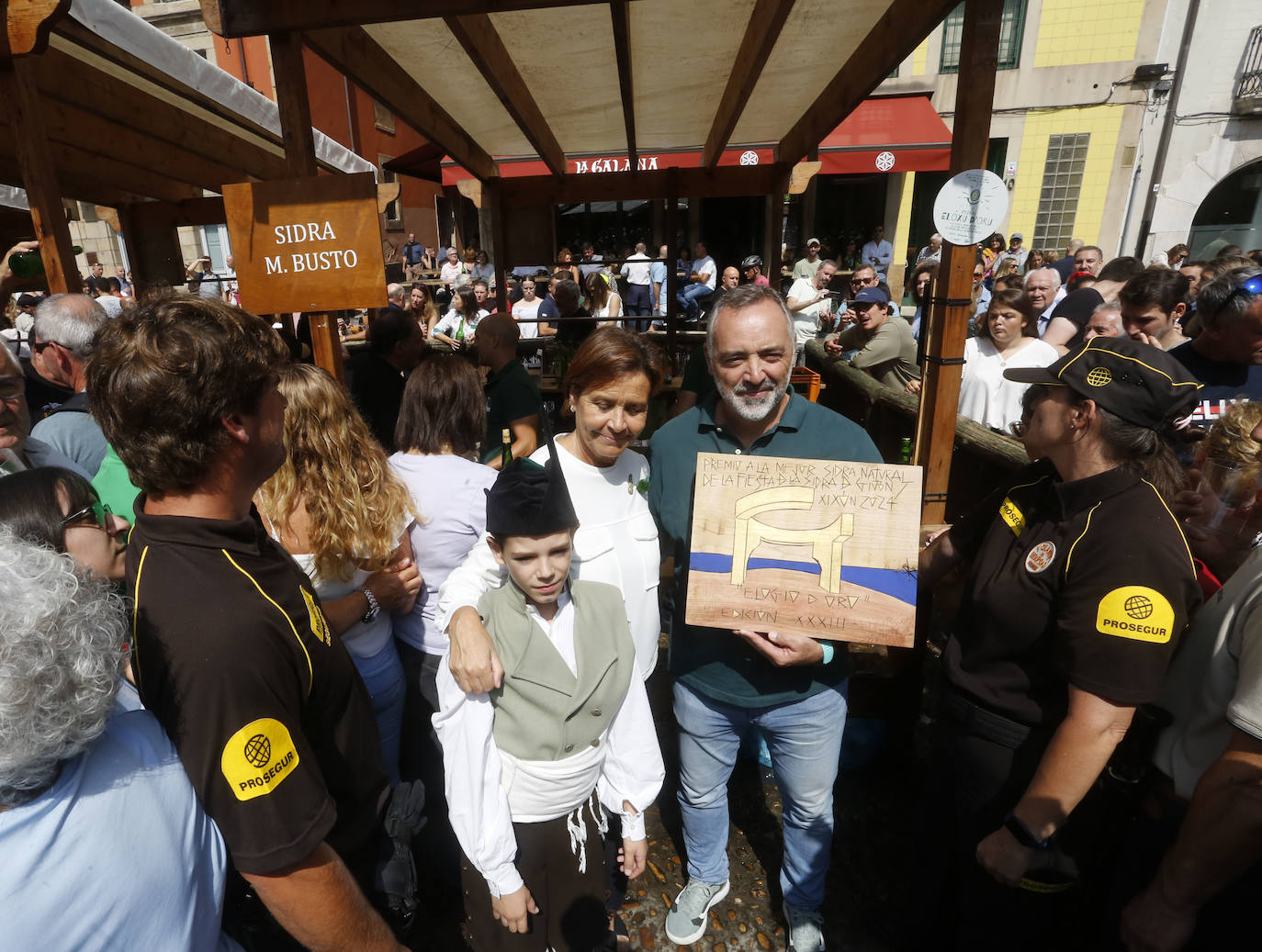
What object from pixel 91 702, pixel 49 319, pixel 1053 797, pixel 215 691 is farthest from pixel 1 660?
pixel 49 319

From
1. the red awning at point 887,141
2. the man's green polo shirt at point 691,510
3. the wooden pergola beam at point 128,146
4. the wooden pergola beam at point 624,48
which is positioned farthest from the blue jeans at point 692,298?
the man's green polo shirt at point 691,510

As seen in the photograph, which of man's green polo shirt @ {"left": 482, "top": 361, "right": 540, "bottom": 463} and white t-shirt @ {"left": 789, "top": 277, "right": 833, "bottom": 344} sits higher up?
white t-shirt @ {"left": 789, "top": 277, "right": 833, "bottom": 344}

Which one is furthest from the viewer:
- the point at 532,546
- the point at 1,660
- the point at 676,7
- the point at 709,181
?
the point at 709,181

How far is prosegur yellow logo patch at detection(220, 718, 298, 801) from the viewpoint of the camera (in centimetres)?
110

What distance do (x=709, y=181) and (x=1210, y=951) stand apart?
6130mm

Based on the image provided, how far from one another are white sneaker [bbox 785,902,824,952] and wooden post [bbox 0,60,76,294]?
423 centimetres

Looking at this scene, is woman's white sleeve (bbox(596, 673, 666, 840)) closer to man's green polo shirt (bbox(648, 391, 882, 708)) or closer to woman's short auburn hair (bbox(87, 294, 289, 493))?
man's green polo shirt (bbox(648, 391, 882, 708))

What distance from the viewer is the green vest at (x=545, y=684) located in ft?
5.60

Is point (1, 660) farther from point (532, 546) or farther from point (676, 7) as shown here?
point (676, 7)

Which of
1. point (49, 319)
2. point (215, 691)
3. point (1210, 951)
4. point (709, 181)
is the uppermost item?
point (709, 181)

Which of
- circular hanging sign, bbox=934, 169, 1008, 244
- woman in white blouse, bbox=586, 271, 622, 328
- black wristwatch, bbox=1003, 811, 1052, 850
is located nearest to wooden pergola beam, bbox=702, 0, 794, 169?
circular hanging sign, bbox=934, 169, 1008, 244

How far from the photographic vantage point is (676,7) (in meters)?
3.18

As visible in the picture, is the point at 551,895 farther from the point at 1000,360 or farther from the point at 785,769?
the point at 1000,360

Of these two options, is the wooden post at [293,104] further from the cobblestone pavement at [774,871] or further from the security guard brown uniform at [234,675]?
the cobblestone pavement at [774,871]
